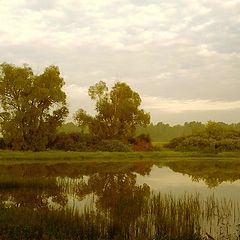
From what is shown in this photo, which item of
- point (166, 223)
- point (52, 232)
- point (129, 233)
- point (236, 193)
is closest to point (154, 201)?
point (166, 223)

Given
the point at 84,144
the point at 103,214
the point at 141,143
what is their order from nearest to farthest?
the point at 103,214, the point at 84,144, the point at 141,143

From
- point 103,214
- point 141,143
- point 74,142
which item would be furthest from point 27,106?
point 103,214

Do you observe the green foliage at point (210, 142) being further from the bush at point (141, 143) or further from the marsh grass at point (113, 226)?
the marsh grass at point (113, 226)

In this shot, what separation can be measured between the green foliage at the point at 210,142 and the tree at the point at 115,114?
6.61 metres

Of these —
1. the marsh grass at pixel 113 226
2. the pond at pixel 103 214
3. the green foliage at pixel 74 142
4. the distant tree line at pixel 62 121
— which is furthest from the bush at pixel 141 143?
the marsh grass at pixel 113 226

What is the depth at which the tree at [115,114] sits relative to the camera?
217 ft

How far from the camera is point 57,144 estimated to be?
188ft

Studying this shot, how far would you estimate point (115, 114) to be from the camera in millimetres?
66188

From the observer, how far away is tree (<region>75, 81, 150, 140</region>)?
2598 inches

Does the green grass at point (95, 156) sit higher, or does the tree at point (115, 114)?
the tree at point (115, 114)

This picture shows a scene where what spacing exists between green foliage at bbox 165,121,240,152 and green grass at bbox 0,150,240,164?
2808mm

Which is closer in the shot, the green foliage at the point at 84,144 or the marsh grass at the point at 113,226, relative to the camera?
the marsh grass at the point at 113,226

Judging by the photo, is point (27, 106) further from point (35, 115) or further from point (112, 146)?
point (112, 146)

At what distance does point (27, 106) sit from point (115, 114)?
17.0 m
